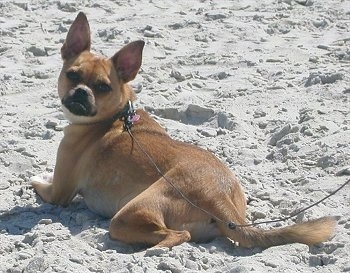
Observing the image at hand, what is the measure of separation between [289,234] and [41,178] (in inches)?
84.7

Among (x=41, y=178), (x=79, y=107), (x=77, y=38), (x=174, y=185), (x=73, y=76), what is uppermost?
(x=77, y=38)

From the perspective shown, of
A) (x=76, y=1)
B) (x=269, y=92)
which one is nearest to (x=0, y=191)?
(x=269, y=92)

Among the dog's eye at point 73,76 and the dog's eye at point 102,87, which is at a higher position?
the dog's eye at point 73,76

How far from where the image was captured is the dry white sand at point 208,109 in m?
6.07

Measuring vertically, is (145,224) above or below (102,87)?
below

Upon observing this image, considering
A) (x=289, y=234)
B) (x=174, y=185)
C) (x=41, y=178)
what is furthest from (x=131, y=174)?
(x=289, y=234)

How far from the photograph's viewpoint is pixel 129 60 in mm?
7410

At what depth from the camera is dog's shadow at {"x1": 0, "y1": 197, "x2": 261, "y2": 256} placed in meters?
6.26

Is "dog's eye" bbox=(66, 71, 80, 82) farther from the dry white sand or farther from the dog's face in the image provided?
the dry white sand

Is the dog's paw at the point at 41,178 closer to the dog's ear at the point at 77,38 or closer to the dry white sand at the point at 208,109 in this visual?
the dry white sand at the point at 208,109

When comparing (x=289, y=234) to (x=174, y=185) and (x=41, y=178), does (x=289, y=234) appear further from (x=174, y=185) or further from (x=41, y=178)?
(x=41, y=178)

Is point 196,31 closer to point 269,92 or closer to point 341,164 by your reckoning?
point 269,92

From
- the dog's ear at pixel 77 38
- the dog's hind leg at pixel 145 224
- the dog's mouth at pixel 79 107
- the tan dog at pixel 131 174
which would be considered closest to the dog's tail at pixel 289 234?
the tan dog at pixel 131 174

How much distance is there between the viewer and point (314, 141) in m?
8.09
